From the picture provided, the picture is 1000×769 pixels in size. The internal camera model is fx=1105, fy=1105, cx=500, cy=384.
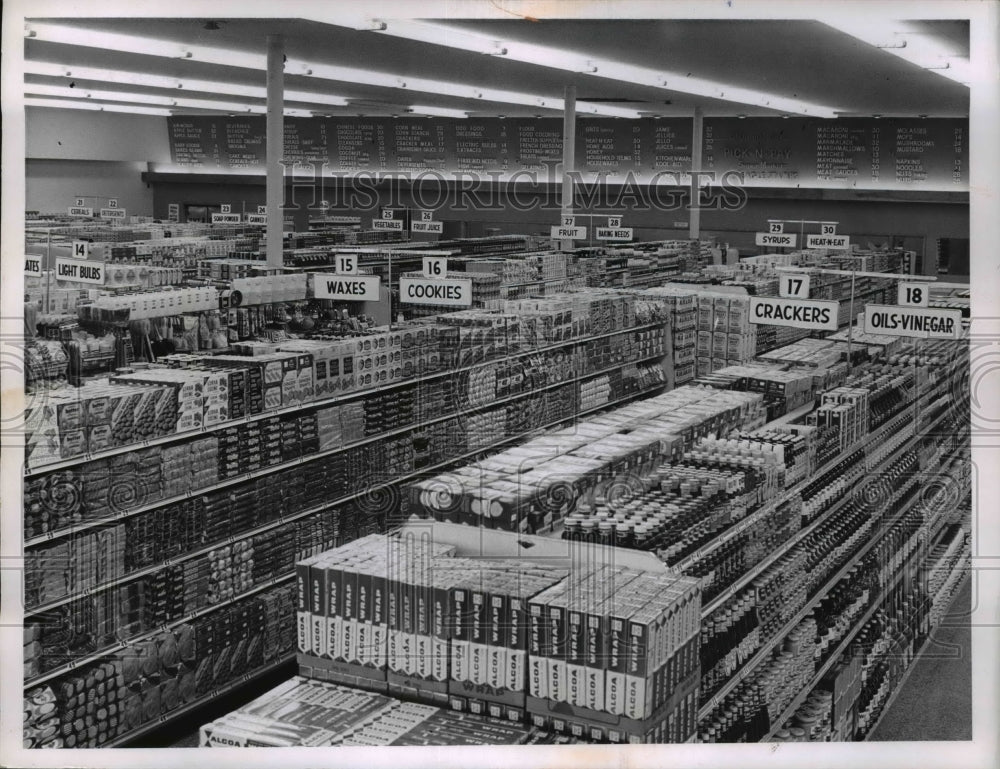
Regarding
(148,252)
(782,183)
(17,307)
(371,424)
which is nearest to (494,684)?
(17,307)

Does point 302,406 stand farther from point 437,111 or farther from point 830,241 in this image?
point 437,111

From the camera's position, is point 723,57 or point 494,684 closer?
point 494,684

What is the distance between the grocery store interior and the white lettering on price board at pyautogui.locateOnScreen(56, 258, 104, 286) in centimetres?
3

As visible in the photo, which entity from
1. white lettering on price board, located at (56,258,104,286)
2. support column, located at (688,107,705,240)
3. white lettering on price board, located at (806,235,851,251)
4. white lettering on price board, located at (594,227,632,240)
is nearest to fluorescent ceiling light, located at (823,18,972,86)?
white lettering on price board, located at (806,235,851,251)

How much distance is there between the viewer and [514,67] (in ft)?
39.2

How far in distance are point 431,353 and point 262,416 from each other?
1.61m

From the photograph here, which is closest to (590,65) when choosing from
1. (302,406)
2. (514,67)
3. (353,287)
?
(514,67)

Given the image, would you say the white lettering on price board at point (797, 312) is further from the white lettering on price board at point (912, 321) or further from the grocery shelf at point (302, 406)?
the grocery shelf at point (302, 406)

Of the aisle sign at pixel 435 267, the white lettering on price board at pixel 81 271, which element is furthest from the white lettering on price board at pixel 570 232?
the white lettering on price board at pixel 81 271

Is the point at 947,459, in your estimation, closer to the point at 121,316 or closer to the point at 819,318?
the point at 819,318

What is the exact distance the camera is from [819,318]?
24.3 feet

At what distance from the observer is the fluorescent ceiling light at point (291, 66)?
33.8 ft

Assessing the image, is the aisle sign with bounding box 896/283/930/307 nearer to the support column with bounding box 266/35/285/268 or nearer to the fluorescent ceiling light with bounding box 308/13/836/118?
the fluorescent ceiling light with bounding box 308/13/836/118

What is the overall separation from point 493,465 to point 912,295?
15.2 ft
